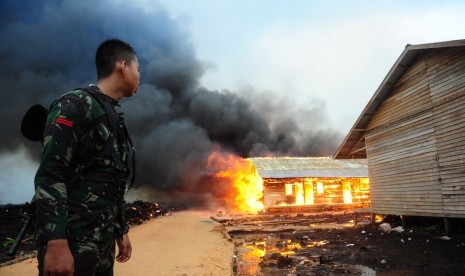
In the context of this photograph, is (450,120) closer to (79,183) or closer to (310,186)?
(79,183)

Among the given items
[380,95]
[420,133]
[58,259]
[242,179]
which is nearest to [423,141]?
[420,133]

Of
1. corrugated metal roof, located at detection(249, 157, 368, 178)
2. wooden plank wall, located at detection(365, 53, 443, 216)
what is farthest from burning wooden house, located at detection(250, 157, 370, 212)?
wooden plank wall, located at detection(365, 53, 443, 216)

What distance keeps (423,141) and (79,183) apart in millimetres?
12704

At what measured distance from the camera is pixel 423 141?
11.7 metres

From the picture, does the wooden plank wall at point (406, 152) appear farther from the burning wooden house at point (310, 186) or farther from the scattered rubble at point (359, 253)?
the burning wooden house at point (310, 186)

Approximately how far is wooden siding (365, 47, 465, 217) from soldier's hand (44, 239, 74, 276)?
11.7 m

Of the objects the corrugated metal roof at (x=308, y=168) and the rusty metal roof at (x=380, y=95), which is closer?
the rusty metal roof at (x=380, y=95)

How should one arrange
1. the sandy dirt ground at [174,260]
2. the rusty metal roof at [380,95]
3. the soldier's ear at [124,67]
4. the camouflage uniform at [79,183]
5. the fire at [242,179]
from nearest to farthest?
the camouflage uniform at [79,183]
the soldier's ear at [124,67]
the sandy dirt ground at [174,260]
the rusty metal roof at [380,95]
the fire at [242,179]

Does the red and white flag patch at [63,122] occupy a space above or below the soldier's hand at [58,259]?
above

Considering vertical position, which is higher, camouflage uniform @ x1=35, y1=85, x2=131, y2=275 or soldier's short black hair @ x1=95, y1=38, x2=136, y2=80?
soldier's short black hair @ x1=95, y1=38, x2=136, y2=80

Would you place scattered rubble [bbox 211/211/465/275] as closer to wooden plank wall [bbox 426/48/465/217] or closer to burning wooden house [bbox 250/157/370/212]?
wooden plank wall [bbox 426/48/465/217]

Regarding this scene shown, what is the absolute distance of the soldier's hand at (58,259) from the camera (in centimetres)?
176

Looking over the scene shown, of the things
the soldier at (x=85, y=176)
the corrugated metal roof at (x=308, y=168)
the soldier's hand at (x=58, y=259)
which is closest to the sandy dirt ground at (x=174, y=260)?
the soldier at (x=85, y=176)

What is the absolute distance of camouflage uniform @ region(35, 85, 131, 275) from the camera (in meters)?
1.86
